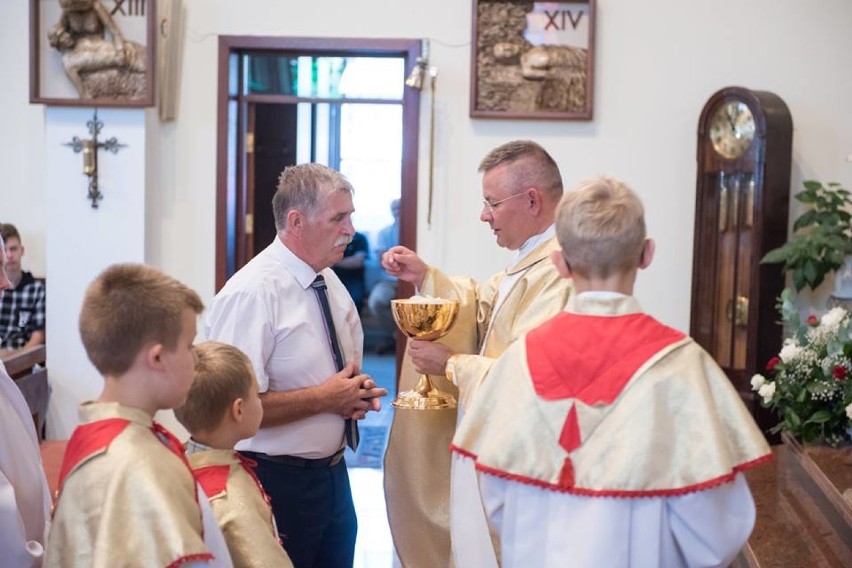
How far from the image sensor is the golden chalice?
3.37 metres

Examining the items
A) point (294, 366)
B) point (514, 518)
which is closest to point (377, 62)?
point (294, 366)

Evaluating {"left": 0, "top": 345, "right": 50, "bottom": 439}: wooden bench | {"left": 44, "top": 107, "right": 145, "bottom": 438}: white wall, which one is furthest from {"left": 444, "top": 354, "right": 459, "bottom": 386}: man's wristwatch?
{"left": 44, "top": 107, "right": 145, "bottom": 438}: white wall

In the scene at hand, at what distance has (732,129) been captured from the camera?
6457mm

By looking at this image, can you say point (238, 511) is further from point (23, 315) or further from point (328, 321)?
point (23, 315)

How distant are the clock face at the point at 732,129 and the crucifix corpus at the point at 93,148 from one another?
3409 mm

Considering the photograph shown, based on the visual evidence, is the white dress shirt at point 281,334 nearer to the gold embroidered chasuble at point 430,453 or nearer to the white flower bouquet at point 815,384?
the gold embroidered chasuble at point 430,453

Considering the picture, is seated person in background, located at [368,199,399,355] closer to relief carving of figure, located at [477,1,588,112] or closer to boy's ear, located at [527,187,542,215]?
relief carving of figure, located at [477,1,588,112]

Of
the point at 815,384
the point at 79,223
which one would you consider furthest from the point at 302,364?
the point at 79,223

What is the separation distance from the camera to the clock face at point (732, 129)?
6359mm

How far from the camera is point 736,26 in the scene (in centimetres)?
664

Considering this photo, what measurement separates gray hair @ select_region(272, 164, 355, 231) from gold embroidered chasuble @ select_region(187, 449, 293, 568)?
1.04 meters

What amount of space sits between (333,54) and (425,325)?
3.76 meters

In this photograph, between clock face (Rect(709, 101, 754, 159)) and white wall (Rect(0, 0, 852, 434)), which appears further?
white wall (Rect(0, 0, 852, 434))

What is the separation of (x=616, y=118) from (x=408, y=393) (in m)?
3.68
